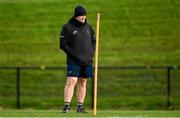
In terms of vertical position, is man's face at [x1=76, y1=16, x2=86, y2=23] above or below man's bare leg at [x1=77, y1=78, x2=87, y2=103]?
above

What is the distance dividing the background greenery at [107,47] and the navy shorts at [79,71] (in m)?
7.61

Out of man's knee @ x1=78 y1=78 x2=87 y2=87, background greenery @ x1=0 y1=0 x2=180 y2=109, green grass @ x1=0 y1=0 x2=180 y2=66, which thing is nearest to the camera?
man's knee @ x1=78 y1=78 x2=87 y2=87

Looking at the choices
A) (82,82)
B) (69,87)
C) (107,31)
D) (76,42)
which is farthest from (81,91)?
(107,31)

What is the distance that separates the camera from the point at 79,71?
15.5 metres

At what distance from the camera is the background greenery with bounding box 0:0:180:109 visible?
2420 cm

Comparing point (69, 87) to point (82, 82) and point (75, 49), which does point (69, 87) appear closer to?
point (82, 82)

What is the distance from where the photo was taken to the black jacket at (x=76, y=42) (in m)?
15.4

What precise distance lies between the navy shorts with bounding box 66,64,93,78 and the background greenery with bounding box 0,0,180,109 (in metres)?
7.61

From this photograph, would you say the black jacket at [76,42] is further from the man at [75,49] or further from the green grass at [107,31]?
the green grass at [107,31]

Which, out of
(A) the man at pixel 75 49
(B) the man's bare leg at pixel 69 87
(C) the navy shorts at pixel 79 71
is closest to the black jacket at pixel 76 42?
(A) the man at pixel 75 49

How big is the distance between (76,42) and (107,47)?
11643 millimetres

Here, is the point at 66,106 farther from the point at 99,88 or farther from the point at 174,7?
the point at 174,7

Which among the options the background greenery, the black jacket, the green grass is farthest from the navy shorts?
the green grass

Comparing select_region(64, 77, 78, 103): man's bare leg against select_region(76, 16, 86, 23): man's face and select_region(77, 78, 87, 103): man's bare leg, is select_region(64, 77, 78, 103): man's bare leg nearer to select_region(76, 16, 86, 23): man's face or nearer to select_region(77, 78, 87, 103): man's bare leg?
select_region(77, 78, 87, 103): man's bare leg
